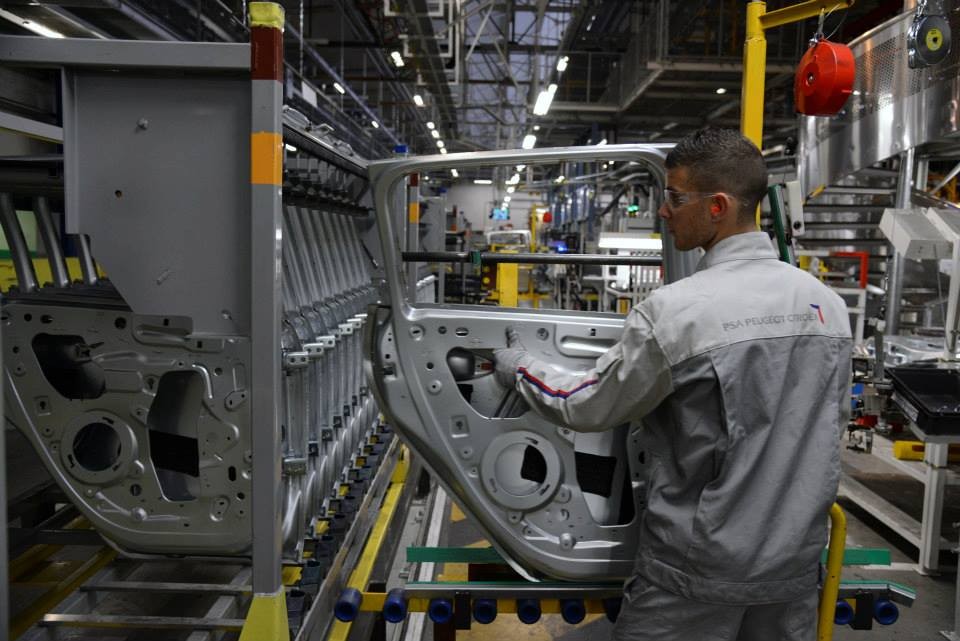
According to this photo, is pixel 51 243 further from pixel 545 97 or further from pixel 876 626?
pixel 545 97

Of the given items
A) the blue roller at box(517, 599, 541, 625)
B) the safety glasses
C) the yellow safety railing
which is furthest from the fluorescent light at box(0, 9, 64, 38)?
the yellow safety railing

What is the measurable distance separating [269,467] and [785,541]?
4.64 feet

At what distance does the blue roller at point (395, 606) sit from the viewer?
236 centimetres

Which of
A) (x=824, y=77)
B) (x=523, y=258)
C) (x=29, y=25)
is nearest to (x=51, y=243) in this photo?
(x=29, y=25)

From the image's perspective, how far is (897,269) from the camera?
5.52 metres

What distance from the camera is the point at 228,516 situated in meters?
2.29

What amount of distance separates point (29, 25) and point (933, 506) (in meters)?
5.17

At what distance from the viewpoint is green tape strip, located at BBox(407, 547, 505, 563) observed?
2.61 metres

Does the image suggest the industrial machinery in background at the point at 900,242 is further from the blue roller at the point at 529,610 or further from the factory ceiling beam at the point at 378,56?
the factory ceiling beam at the point at 378,56

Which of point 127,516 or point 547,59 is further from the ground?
point 547,59

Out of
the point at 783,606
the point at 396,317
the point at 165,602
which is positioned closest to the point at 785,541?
the point at 783,606

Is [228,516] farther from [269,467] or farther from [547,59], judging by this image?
[547,59]

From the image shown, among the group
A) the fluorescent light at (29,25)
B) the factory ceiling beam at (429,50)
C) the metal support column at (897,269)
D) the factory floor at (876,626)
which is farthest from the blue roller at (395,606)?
the factory ceiling beam at (429,50)

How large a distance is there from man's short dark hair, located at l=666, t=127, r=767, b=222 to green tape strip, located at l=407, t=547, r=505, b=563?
1.53 meters
